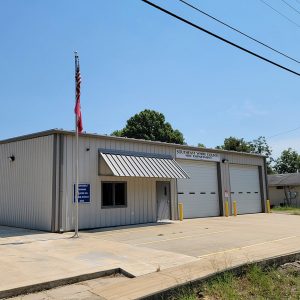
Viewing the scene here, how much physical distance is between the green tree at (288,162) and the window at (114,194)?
225 ft

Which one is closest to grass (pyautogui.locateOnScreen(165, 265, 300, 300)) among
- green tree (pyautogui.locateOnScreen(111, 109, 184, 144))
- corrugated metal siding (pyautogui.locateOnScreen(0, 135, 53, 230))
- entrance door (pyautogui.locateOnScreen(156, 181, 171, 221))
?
corrugated metal siding (pyautogui.locateOnScreen(0, 135, 53, 230))

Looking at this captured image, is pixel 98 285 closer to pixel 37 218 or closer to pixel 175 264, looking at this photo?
pixel 175 264

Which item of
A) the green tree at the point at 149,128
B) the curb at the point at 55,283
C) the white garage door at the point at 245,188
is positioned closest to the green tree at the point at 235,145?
the green tree at the point at 149,128

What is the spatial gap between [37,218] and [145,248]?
743 centimetres

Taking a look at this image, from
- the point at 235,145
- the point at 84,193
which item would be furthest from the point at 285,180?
the point at 84,193

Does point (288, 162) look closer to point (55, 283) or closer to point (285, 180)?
point (285, 180)

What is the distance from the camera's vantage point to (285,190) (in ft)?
156

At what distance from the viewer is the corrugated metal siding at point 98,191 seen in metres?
17.5

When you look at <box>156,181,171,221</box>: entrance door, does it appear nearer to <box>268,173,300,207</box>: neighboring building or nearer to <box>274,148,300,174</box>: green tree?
<box>268,173,300,207</box>: neighboring building

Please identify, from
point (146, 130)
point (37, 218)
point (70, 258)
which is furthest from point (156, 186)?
point (146, 130)

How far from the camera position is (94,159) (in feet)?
61.7

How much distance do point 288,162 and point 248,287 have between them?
261 ft

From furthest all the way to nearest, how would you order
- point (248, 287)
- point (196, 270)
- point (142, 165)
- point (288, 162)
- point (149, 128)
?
point (288, 162) < point (149, 128) < point (142, 165) < point (196, 270) < point (248, 287)

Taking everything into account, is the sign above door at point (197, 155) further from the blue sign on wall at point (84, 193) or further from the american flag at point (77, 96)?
the american flag at point (77, 96)
